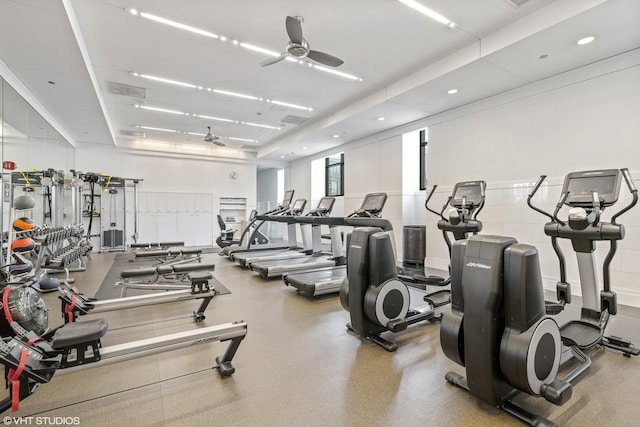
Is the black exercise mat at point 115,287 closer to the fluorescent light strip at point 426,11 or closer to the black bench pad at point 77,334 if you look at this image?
the black bench pad at point 77,334

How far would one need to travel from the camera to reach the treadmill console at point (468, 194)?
409 centimetres

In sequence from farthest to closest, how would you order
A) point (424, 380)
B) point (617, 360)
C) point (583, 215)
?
point (583, 215) < point (617, 360) < point (424, 380)

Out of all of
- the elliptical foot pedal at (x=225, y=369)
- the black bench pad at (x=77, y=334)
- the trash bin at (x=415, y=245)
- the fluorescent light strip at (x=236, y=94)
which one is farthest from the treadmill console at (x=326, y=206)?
the black bench pad at (x=77, y=334)

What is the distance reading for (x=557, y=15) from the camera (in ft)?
11.4

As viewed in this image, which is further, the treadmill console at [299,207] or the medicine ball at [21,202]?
the treadmill console at [299,207]

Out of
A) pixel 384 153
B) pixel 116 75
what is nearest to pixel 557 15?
pixel 384 153

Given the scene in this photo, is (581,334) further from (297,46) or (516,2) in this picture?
(297,46)

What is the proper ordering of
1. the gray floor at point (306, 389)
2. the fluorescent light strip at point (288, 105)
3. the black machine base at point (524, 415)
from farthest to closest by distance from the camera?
the fluorescent light strip at point (288, 105)
the gray floor at point (306, 389)
the black machine base at point (524, 415)

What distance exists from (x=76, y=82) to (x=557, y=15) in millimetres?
6887

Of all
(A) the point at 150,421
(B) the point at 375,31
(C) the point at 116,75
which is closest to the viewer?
(A) the point at 150,421

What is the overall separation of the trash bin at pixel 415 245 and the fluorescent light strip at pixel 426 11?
4.02 meters

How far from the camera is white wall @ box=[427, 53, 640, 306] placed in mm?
4125

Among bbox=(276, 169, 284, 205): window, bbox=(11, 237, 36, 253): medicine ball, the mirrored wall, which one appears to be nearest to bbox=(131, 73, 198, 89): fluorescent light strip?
the mirrored wall

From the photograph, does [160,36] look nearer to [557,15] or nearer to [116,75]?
[116,75]
